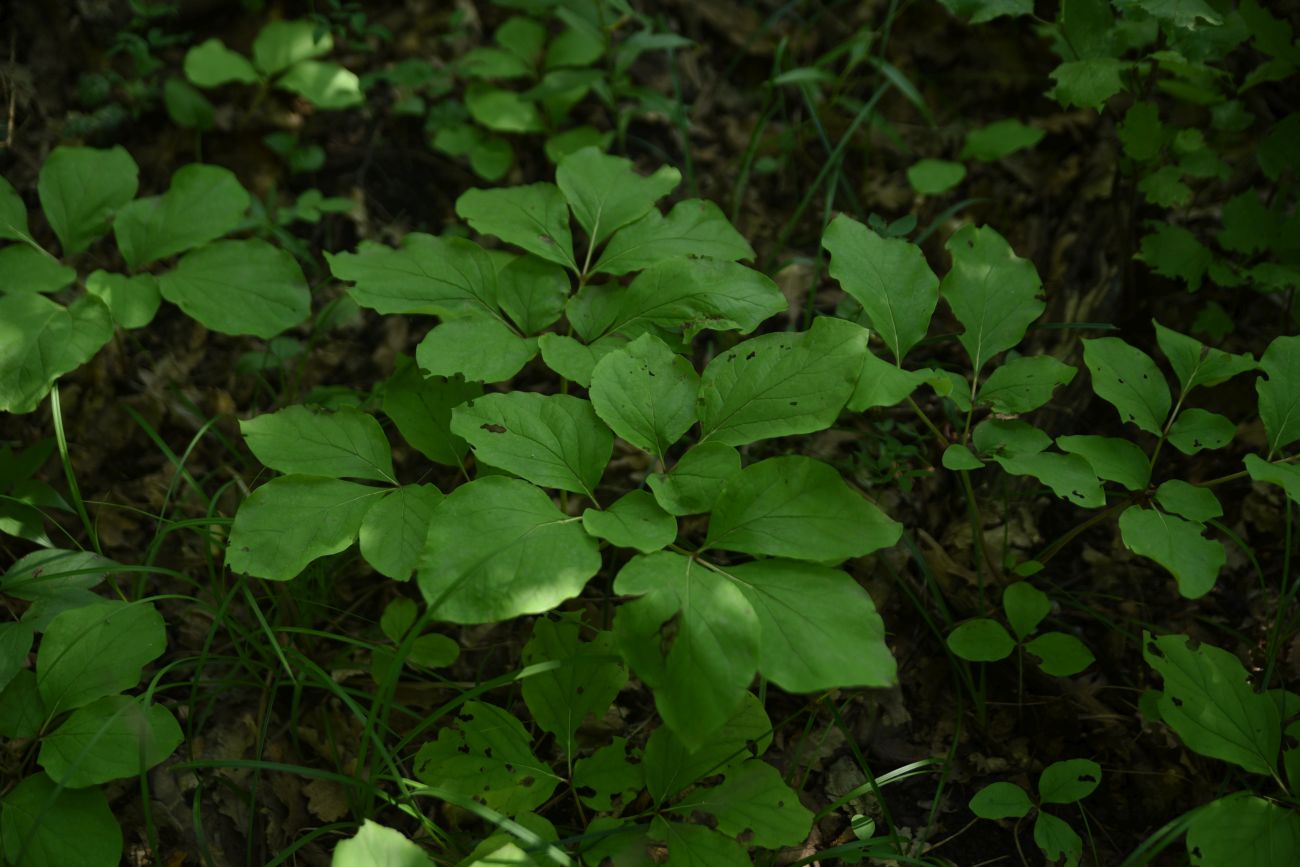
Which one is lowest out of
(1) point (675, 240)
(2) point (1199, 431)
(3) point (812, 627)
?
(3) point (812, 627)

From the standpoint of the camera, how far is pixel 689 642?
49.9 inches

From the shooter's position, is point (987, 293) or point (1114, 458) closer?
point (1114, 458)

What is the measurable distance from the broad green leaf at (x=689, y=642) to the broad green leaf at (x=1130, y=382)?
825 mm

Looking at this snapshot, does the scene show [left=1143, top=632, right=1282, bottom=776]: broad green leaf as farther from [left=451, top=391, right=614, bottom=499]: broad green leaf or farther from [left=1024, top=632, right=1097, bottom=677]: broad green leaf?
[left=451, top=391, right=614, bottom=499]: broad green leaf

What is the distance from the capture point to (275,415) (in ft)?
5.51

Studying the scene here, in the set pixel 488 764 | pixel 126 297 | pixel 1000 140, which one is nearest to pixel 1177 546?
pixel 488 764

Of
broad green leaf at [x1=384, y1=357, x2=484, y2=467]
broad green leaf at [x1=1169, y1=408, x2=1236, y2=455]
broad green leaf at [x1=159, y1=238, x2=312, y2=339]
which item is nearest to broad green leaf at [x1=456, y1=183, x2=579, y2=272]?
broad green leaf at [x1=384, y1=357, x2=484, y2=467]

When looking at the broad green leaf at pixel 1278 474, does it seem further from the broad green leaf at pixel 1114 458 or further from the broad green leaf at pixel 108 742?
the broad green leaf at pixel 108 742

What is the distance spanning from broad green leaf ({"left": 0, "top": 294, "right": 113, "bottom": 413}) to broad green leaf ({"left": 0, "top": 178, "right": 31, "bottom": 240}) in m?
0.18

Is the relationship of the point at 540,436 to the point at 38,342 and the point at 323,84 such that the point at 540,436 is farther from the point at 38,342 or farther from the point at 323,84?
the point at 323,84

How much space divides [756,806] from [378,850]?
0.62m

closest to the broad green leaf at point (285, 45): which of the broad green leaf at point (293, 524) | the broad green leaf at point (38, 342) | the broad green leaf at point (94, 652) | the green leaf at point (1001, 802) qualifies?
the broad green leaf at point (38, 342)

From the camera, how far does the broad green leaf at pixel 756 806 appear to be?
1462 millimetres

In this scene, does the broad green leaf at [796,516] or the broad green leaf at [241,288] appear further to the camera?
the broad green leaf at [241,288]
